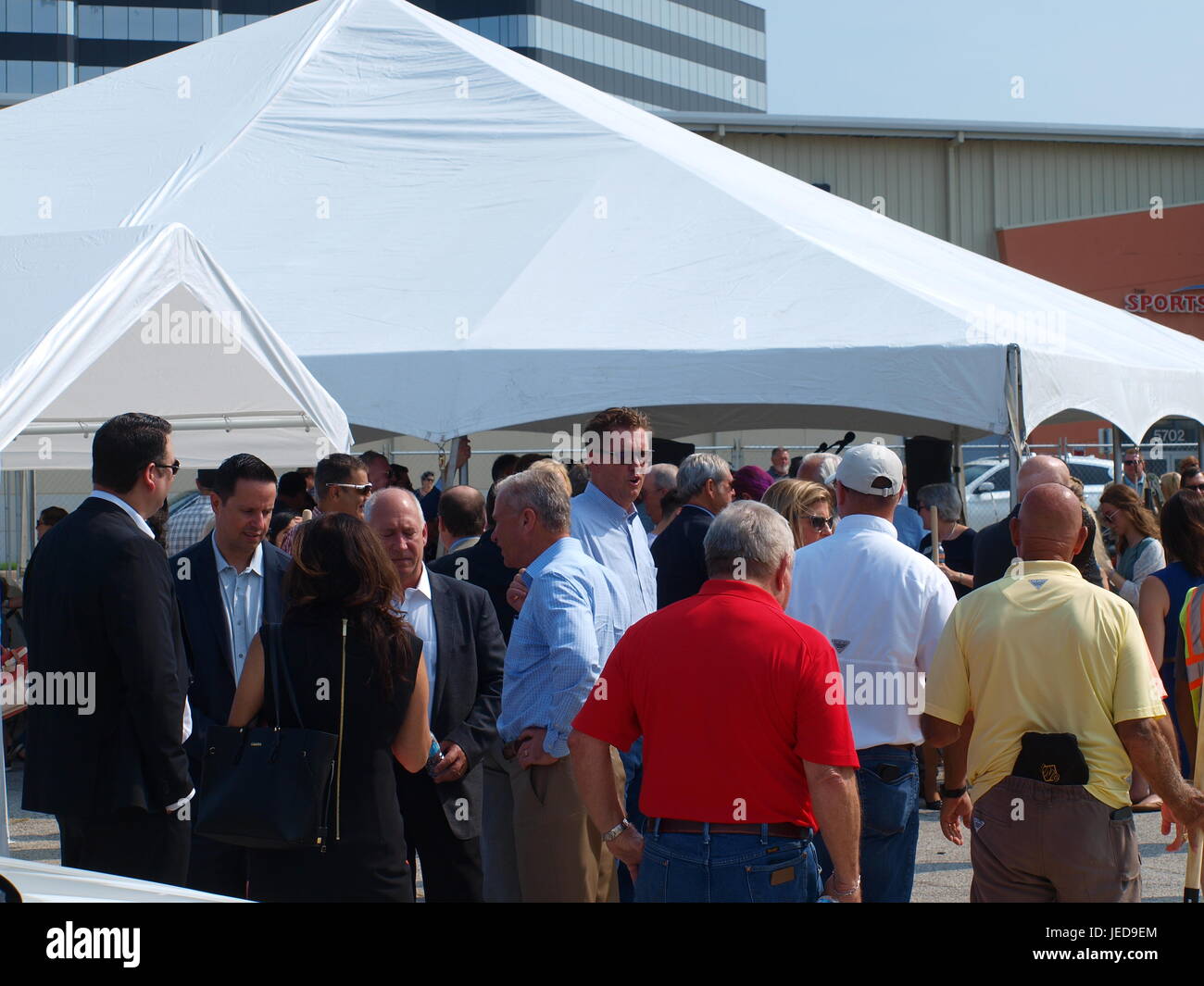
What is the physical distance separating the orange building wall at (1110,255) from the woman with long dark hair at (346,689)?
84.8 feet

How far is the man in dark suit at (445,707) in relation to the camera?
171 inches

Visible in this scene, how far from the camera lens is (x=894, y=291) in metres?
8.21

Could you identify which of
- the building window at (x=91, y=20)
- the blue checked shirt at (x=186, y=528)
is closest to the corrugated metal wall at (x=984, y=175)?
the blue checked shirt at (x=186, y=528)

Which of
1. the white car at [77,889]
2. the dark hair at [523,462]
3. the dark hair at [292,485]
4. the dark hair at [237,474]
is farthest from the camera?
the dark hair at [523,462]

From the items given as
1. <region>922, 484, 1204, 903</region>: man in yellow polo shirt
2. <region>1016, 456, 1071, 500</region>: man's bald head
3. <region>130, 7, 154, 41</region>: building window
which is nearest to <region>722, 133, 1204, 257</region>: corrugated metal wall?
<region>1016, 456, 1071, 500</region>: man's bald head

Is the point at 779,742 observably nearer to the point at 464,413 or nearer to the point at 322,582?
the point at 322,582

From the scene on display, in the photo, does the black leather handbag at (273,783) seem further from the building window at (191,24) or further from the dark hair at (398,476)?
the building window at (191,24)

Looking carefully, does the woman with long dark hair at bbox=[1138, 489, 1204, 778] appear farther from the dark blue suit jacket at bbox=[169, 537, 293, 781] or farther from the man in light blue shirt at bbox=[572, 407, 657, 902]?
the dark blue suit jacket at bbox=[169, 537, 293, 781]

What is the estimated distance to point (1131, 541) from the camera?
302 inches

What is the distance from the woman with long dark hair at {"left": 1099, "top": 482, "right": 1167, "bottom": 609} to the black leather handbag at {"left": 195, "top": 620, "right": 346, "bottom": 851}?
16.8ft

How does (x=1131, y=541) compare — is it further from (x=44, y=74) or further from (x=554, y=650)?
(x=44, y=74)
